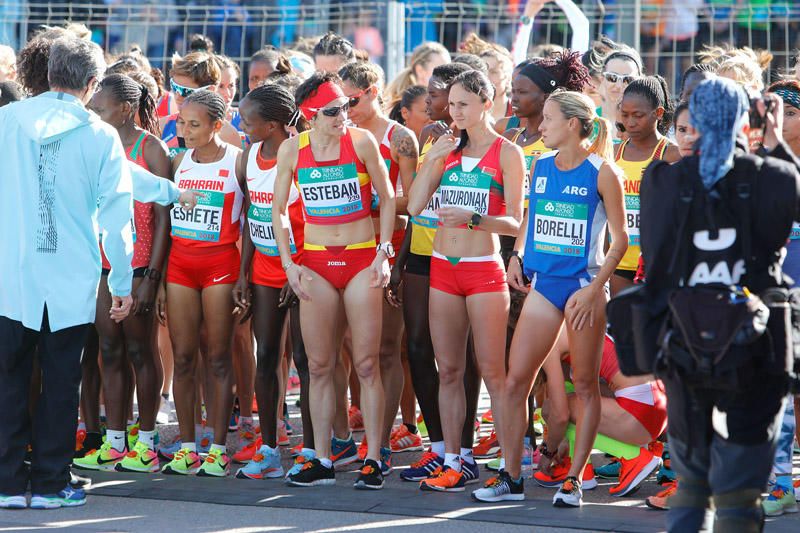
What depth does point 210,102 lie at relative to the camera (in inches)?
285

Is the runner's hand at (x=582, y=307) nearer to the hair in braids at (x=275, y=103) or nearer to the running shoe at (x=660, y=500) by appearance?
the running shoe at (x=660, y=500)

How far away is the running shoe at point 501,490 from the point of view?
6.26 meters

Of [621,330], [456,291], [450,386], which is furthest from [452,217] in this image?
[621,330]

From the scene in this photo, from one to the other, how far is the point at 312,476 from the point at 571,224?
6.43 ft

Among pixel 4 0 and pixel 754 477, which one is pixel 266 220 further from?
pixel 4 0

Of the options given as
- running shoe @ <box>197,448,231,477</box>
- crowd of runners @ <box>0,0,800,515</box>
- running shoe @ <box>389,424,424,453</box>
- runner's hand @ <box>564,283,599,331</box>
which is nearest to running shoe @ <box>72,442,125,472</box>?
crowd of runners @ <box>0,0,800,515</box>

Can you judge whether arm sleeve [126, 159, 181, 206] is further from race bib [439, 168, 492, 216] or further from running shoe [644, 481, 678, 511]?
running shoe [644, 481, 678, 511]

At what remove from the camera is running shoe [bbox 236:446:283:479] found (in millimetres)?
6910

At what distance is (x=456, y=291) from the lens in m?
6.53

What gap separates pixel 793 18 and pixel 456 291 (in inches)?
231

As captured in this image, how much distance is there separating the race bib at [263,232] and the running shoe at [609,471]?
210 cm

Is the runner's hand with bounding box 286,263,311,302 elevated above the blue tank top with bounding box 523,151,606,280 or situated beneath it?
situated beneath

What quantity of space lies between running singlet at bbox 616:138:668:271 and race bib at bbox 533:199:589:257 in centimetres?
55

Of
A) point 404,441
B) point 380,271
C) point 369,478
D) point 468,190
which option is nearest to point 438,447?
point 369,478
